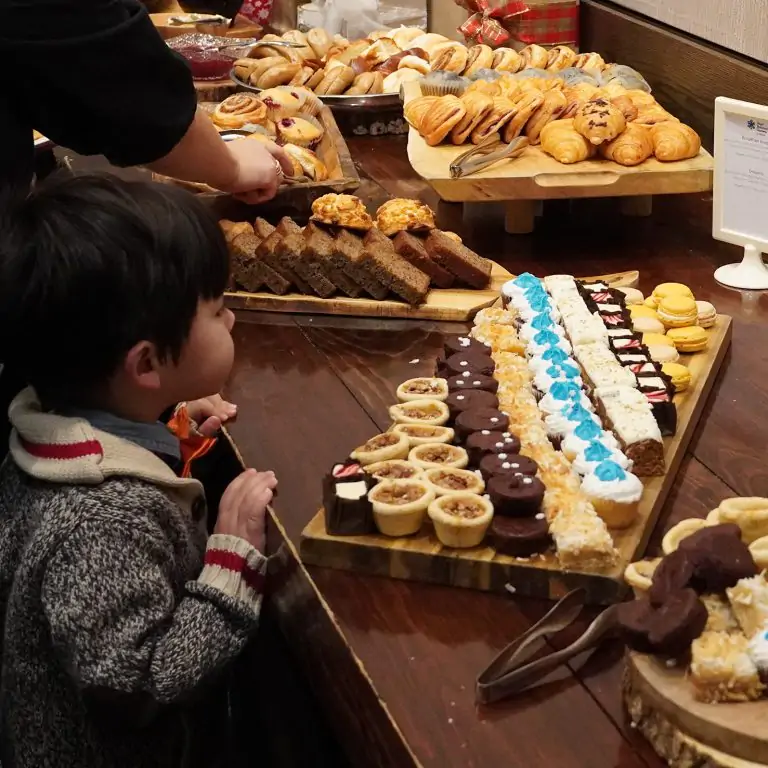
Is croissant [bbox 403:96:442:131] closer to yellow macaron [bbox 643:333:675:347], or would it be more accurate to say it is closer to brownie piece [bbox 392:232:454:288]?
brownie piece [bbox 392:232:454:288]

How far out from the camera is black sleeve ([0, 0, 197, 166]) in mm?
1449

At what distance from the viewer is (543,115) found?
8.19 ft

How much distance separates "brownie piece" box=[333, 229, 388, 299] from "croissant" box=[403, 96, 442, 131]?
0.56 metres

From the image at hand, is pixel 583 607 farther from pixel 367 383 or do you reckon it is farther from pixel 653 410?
pixel 367 383

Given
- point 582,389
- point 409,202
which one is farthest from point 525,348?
point 409,202

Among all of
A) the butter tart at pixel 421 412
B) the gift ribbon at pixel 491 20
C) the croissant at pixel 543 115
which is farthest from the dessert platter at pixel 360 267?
the gift ribbon at pixel 491 20

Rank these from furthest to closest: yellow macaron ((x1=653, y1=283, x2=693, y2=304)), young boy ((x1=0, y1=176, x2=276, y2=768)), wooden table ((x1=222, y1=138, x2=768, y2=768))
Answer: yellow macaron ((x1=653, y1=283, x2=693, y2=304)) < young boy ((x1=0, y1=176, x2=276, y2=768)) < wooden table ((x1=222, y1=138, x2=768, y2=768))

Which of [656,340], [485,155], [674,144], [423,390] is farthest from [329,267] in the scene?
[674,144]

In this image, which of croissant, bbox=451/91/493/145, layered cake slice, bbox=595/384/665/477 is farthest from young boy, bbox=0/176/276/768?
croissant, bbox=451/91/493/145

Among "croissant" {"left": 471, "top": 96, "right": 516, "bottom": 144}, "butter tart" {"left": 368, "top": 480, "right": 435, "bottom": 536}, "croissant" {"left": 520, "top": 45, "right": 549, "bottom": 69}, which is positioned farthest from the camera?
"croissant" {"left": 520, "top": 45, "right": 549, "bottom": 69}

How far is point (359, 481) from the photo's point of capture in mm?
1377

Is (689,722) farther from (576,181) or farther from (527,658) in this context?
(576,181)

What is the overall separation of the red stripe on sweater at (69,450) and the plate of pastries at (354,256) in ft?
3.07

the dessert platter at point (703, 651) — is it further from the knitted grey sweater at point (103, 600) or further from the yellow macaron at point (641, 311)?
the yellow macaron at point (641, 311)
